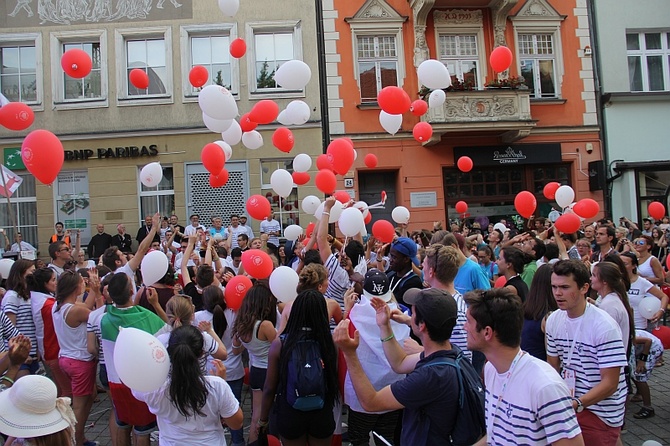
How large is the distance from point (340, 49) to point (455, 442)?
1368 cm

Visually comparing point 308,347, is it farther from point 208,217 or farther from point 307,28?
point 307,28

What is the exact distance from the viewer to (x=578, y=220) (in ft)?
24.8

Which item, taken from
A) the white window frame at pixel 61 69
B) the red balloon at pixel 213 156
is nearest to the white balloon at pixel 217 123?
the red balloon at pixel 213 156

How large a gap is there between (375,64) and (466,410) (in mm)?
13731

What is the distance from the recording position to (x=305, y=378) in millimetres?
3531

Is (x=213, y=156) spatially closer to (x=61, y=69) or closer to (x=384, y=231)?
(x=384, y=231)

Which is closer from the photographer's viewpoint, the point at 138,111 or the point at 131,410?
the point at 131,410

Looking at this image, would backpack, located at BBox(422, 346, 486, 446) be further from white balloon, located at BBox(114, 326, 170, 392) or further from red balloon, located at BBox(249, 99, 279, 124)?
red balloon, located at BBox(249, 99, 279, 124)

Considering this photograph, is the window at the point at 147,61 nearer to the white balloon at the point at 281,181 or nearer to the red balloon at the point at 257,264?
the white balloon at the point at 281,181

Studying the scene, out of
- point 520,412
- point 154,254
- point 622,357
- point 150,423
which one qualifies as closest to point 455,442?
point 520,412

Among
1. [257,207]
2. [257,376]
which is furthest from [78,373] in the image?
[257,207]

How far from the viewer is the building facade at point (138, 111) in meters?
14.8

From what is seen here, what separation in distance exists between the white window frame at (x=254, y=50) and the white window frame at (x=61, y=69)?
3922 millimetres

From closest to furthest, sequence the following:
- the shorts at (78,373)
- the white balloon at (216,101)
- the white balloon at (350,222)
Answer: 1. the shorts at (78,373)
2. the white balloon at (350,222)
3. the white balloon at (216,101)
